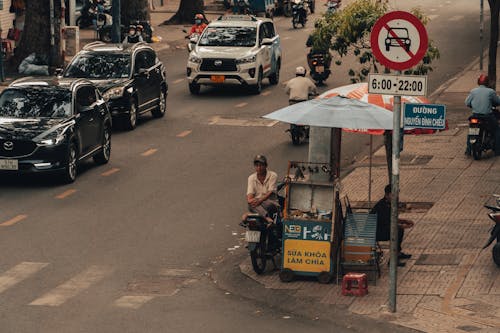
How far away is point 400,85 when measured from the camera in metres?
15.0

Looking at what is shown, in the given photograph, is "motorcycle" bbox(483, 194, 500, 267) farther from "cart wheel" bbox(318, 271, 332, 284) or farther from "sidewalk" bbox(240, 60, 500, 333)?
"cart wheel" bbox(318, 271, 332, 284)

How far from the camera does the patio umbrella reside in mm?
16969

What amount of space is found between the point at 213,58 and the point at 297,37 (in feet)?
58.5

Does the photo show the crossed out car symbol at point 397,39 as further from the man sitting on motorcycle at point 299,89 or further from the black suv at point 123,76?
the black suv at point 123,76

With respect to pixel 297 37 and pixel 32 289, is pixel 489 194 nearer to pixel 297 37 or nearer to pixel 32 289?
pixel 32 289

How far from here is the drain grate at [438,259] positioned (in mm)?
17469

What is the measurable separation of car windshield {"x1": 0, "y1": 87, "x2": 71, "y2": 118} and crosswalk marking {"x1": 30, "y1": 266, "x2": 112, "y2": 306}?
6.94 metres

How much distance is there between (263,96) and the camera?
35.9 meters

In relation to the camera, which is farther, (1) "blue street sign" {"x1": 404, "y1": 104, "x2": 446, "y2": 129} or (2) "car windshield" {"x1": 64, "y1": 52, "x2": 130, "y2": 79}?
(2) "car windshield" {"x1": 64, "y1": 52, "x2": 130, "y2": 79}

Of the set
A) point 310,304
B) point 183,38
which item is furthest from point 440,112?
point 183,38

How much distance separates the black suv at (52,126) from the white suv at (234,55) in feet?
31.3

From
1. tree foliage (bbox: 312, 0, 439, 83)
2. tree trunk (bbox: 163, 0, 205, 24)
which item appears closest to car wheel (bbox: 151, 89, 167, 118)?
tree foliage (bbox: 312, 0, 439, 83)

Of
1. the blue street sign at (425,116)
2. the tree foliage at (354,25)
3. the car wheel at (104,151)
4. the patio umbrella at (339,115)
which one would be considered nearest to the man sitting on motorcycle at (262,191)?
the patio umbrella at (339,115)

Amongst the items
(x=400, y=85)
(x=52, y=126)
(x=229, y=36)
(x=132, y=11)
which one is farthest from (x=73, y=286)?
(x=132, y=11)
